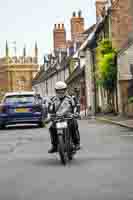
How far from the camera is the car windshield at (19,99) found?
1020 inches

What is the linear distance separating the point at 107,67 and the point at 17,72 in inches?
4675

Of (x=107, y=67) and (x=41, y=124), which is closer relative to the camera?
(x=41, y=124)

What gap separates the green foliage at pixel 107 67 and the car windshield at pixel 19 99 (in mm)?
16058

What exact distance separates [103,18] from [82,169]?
123 ft

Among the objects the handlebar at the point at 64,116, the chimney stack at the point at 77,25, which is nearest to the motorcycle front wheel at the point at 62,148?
the handlebar at the point at 64,116

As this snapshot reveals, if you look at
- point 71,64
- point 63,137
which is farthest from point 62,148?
point 71,64

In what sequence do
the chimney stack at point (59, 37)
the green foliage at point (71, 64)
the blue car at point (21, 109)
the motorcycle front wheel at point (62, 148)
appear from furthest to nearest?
the chimney stack at point (59, 37) → the green foliage at point (71, 64) → the blue car at point (21, 109) → the motorcycle front wheel at point (62, 148)

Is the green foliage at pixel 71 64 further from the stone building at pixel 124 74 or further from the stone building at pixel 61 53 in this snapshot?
the stone building at pixel 124 74

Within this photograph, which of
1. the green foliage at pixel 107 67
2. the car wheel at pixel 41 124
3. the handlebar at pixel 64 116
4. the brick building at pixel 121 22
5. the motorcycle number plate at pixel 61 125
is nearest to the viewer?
the motorcycle number plate at pixel 61 125

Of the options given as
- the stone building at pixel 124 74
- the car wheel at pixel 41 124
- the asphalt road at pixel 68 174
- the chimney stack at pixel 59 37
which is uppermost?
the chimney stack at pixel 59 37

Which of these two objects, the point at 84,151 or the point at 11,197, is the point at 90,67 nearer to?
the point at 84,151

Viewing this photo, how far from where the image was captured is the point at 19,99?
2597 cm

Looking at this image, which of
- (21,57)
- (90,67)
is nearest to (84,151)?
(90,67)

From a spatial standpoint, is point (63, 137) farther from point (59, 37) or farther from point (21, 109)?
point (59, 37)
